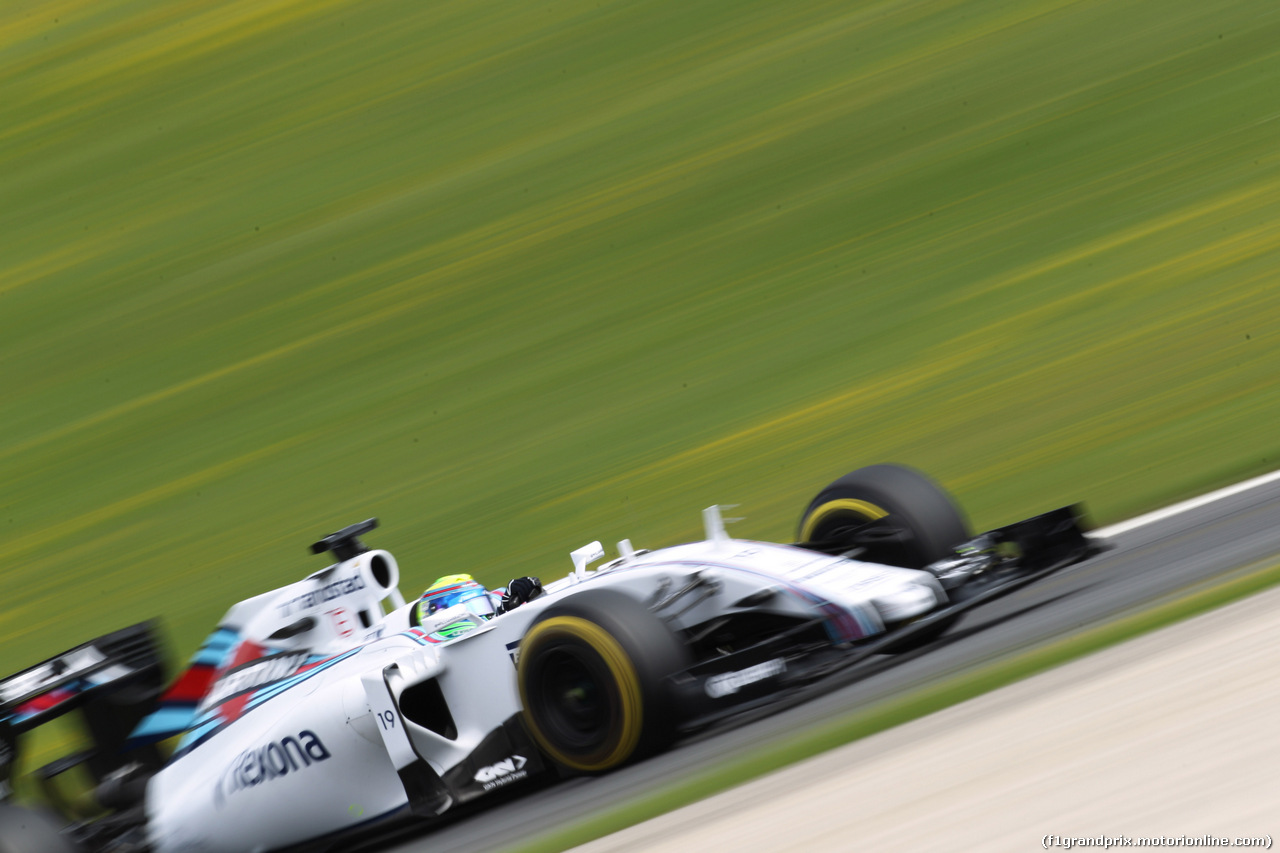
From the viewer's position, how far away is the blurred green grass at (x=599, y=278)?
370 inches

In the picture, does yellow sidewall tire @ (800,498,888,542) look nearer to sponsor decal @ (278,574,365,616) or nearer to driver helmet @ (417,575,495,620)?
driver helmet @ (417,575,495,620)

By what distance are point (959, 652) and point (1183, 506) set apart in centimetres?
260

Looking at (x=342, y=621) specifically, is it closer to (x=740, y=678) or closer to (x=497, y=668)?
(x=497, y=668)

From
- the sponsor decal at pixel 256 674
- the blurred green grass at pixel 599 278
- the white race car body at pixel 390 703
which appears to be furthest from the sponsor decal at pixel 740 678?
the blurred green grass at pixel 599 278

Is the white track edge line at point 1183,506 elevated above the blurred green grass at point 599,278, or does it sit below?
below

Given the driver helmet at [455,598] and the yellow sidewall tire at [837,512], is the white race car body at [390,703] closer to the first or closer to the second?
the driver helmet at [455,598]

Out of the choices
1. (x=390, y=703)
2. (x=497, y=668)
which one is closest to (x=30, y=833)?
(x=390, y=703)

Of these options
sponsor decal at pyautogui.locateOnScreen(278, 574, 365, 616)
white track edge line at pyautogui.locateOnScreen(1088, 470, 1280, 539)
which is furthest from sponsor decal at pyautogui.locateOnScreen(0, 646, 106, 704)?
white track edge line at pyautogui.locateOnScreen(1088, 470, 1280, 539)

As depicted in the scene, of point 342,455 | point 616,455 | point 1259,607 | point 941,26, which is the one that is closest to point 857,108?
point 941,26

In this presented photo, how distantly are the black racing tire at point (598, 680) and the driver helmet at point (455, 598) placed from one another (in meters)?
0.80

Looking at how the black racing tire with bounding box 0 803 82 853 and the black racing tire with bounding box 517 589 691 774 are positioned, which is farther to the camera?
the black racing tire with bounding box 0 803 82 853

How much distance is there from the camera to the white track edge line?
6.91m

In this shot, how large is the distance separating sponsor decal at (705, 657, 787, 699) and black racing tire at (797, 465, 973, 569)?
102 centimetres

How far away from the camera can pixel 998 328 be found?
9.90m
